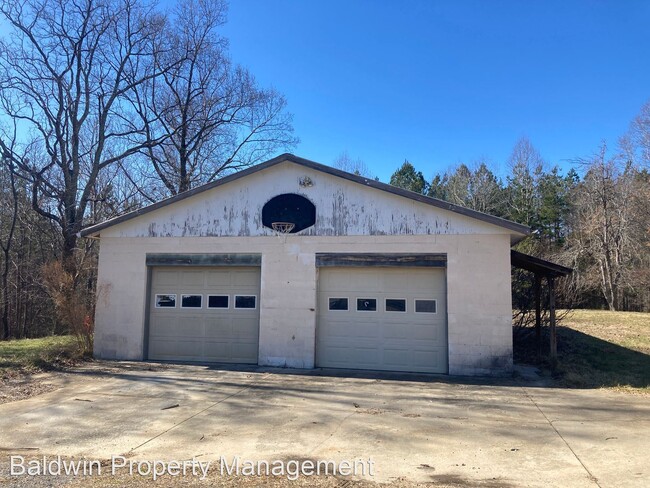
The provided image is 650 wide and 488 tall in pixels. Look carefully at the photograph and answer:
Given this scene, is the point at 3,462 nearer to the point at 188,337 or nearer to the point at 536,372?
the point at 188,337

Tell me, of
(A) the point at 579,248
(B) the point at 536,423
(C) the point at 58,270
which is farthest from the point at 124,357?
(A) the point at 579,248

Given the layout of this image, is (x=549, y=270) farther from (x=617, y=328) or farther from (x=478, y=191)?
(x=478, y=191)

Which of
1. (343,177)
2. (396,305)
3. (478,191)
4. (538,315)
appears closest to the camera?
(396,305)

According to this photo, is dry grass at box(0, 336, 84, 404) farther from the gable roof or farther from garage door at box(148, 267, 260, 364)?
the gable roof

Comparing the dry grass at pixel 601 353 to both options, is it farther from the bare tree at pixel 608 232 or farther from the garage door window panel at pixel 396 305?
the bare tree at pixel 608 232

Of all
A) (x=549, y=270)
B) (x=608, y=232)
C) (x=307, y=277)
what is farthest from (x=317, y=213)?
(x=608, y=232)

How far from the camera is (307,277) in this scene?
39.1 feet

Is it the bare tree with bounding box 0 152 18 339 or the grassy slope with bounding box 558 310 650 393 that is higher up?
the bare tree with bounding box 0 152 18 339

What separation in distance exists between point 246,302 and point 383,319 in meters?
3.49

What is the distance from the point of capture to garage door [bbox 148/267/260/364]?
40.4 ft

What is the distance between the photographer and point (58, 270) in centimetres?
1259

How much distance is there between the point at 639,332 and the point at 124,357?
1702 cm

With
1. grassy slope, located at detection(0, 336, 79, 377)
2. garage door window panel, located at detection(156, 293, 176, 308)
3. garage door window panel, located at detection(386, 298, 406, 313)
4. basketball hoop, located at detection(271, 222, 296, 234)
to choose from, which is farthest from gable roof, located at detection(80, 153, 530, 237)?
grassy slope, located at detection(0, 336, 79, 377)

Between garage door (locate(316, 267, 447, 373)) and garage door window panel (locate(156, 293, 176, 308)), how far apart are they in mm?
3932
